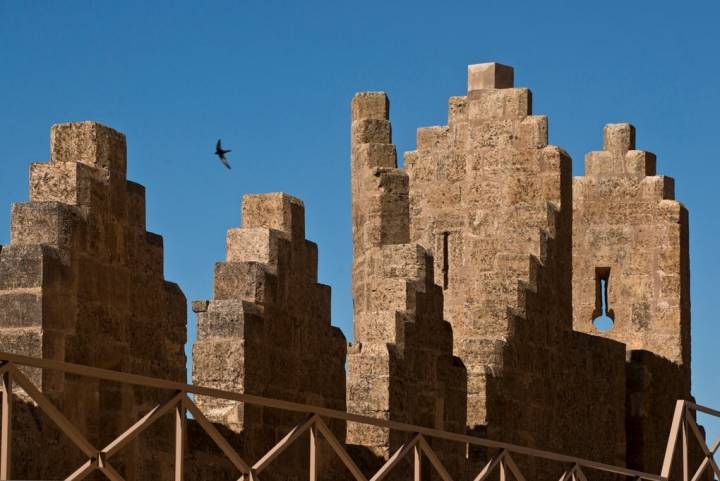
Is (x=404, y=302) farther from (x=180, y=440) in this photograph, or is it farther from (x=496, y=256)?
(x=180, y=440)

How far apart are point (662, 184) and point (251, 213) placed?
10.6m

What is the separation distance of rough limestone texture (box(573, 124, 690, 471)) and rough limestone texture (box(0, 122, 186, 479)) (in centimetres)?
1138

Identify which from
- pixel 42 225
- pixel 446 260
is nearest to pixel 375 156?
pixel 446 260

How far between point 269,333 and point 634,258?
35.8 ft

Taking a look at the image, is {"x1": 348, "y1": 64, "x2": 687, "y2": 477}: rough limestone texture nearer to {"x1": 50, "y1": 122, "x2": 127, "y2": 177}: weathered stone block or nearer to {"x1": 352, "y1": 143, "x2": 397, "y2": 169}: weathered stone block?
{"x1": 352, "y1": 143, "x2": 397, "y2": 169}: weathered stone block

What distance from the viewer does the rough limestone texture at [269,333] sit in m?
16.2

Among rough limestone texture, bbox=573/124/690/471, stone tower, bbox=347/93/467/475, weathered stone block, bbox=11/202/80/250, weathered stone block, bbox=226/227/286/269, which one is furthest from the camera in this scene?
rough limestone texture, bbox=573/124/690/471

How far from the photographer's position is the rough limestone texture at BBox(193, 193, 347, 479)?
1616cm

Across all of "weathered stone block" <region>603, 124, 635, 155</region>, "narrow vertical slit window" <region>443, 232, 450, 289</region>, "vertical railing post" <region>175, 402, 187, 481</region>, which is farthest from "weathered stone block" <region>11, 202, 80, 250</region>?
"weathered stone block" <region>603, 124, 635, 155</region>

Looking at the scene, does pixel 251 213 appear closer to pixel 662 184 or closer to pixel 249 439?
pixel 249 439

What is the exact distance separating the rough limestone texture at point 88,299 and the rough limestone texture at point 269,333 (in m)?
0.40

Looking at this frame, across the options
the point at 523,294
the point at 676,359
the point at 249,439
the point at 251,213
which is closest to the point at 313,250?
the point at 251,213

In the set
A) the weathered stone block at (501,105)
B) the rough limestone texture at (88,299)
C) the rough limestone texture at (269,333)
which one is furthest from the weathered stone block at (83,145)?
the weathered stone block at (501,105)

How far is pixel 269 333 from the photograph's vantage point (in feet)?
54.7
